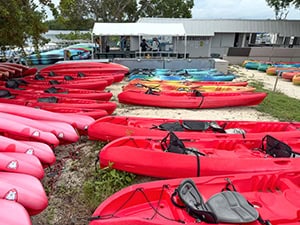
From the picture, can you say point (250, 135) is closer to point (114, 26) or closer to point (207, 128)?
point (207, 128)

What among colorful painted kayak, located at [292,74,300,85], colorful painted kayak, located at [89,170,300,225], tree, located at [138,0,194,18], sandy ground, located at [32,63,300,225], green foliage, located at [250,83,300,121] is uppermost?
tree, located at [138,0,194,18]

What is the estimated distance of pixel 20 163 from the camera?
3033mm

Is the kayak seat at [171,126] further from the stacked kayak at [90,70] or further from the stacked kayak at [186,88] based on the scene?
the stacked kayak at [90,70]

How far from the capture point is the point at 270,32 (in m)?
20.4

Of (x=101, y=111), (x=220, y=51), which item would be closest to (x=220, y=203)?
(x=101, y=111)

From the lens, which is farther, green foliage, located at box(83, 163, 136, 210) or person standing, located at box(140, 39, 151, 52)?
person standing, located at box(140, 39, 151, 52)

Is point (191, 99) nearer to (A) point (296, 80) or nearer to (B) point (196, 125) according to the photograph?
(B) point (196, 125)

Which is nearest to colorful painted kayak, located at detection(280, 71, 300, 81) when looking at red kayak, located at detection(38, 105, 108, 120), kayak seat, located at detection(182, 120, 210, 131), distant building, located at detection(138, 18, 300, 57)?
distant building, located at detection(138, 18, 300, 57)

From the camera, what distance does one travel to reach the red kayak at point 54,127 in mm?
4172

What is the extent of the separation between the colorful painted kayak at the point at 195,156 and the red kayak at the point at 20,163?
0.87m

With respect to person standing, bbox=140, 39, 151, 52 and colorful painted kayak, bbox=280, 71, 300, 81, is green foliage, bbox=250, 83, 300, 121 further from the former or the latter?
person standing, bbox=140, 39, 151, 52

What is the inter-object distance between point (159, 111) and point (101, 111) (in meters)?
2.00

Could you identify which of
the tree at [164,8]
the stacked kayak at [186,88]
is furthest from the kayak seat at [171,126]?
the tree at [164,8]

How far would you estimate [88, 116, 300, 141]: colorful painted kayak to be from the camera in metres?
4.12
